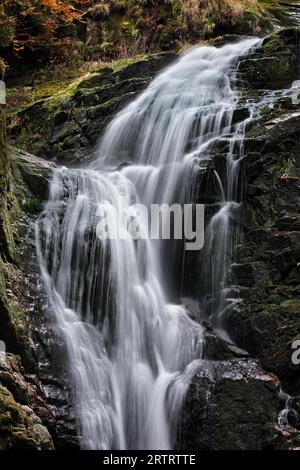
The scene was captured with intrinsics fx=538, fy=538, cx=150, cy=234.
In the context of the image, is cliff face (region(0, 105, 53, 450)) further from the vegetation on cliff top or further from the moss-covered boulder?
the vegetation on cliff top

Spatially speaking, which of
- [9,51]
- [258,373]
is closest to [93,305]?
[258,373]

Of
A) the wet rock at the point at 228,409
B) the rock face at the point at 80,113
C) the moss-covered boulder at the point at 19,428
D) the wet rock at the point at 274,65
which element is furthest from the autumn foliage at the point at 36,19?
the moss-covered boulder at the point at 19,428

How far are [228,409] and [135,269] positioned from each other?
2451 mm

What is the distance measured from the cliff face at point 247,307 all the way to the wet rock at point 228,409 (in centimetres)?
1

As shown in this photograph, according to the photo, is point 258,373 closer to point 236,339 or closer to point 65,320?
point 236,339

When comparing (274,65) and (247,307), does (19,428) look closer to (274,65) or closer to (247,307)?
(247,307)

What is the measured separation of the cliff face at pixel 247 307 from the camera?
17.2 ft

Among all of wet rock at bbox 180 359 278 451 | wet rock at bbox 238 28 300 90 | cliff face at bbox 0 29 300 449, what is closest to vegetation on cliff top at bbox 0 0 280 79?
wet rock at bbox 238 28 300 90

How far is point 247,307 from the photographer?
6.61 metres

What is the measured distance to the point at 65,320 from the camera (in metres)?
6.09

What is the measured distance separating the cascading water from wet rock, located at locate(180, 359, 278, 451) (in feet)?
0.60

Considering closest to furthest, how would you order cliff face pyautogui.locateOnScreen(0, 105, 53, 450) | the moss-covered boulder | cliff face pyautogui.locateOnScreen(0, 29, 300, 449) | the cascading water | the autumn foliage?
the moss-covered boulder
cliff face pyautogui.locateOnScreen(0, 105, 53, 450)
cliff face pyautogui.locateOnScreen(0, 29, 300, 449)
the cascading water
the autumn foliage

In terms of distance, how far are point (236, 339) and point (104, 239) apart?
2.14 m

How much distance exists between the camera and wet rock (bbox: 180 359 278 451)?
17.4 ft
